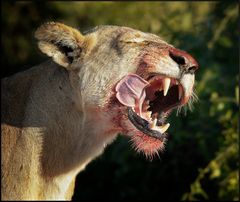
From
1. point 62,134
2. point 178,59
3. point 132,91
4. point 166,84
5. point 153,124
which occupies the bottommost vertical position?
point 62,134

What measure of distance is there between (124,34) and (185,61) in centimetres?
53

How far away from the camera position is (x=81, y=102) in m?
4.62

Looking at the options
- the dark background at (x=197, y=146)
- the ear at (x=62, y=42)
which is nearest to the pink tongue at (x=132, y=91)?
the ear at (x=62, y=42)

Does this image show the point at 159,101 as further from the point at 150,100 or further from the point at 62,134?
the point at 62,134

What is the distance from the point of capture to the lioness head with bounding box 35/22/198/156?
4.35 metres

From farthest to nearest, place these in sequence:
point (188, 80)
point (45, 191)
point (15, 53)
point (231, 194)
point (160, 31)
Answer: point (15, 53), point (160, 31), point (231, 194), point (45, 191), point (188, 80)

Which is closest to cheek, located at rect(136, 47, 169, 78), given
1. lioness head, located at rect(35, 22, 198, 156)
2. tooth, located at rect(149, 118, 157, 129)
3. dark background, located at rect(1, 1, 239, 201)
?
lioness head, located at rect(35, 22, 198, 156)

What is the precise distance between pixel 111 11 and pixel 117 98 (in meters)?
8.24

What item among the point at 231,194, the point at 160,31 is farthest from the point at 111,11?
the point at 231,194

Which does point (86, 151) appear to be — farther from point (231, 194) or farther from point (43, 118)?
point (231, 194)

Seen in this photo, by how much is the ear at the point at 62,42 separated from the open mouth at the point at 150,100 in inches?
14.9

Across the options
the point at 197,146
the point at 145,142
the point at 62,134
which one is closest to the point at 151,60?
the point at 145,142

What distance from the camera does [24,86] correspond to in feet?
16.1

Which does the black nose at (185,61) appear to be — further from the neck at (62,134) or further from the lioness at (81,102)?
the neck at (62,134)
